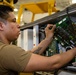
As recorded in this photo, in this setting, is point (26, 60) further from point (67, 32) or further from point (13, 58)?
point (67, 32)

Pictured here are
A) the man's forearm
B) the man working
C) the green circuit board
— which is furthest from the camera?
the man's forearm

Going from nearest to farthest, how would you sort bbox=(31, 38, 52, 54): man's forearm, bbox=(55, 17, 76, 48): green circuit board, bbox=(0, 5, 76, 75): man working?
bbox=(0, 5, 76, 75): man working < bbox=(55, 17, 76, 48): green circuit board < bbox=(31, 38, 52, 54): man's forearm

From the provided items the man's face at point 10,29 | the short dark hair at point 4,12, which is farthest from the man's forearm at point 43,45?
the short dark hair at point 4,12

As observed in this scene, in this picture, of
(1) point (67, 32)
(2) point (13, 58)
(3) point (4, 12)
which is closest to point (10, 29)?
(3) point (4, 12)

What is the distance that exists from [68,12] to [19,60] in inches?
22.8

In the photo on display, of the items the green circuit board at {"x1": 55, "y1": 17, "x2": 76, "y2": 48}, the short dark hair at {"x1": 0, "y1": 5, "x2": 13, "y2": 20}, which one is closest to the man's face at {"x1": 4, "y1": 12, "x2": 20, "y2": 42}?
the short dark hair at {"x1": 0, "y1": 5, "x2": 13, "y2": 20}

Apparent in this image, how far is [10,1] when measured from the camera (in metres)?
2.74

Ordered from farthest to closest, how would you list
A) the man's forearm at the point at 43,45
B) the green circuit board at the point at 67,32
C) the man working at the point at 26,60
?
the man's forearm at the point at 43,45
the green circuit board at the point at 67,32
the man working at the point at 26,60

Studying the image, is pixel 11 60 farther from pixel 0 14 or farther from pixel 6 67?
pixel 0 14

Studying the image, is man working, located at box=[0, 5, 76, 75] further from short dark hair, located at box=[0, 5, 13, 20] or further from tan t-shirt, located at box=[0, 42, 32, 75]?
short dark hair, located at box=[0, 5, 13, 20]

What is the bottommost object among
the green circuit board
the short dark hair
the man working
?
the man working

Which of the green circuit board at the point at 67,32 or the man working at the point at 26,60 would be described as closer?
the man working at the point at 26,60

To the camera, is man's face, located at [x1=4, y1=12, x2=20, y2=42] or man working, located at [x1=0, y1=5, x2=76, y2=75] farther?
man's face, located at [x1=4, y1=12, x2=20, y2=42]

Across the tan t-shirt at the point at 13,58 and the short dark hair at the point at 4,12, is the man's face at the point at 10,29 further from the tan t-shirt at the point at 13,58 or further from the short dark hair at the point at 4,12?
the tan t-shirt at the point at 13,58
